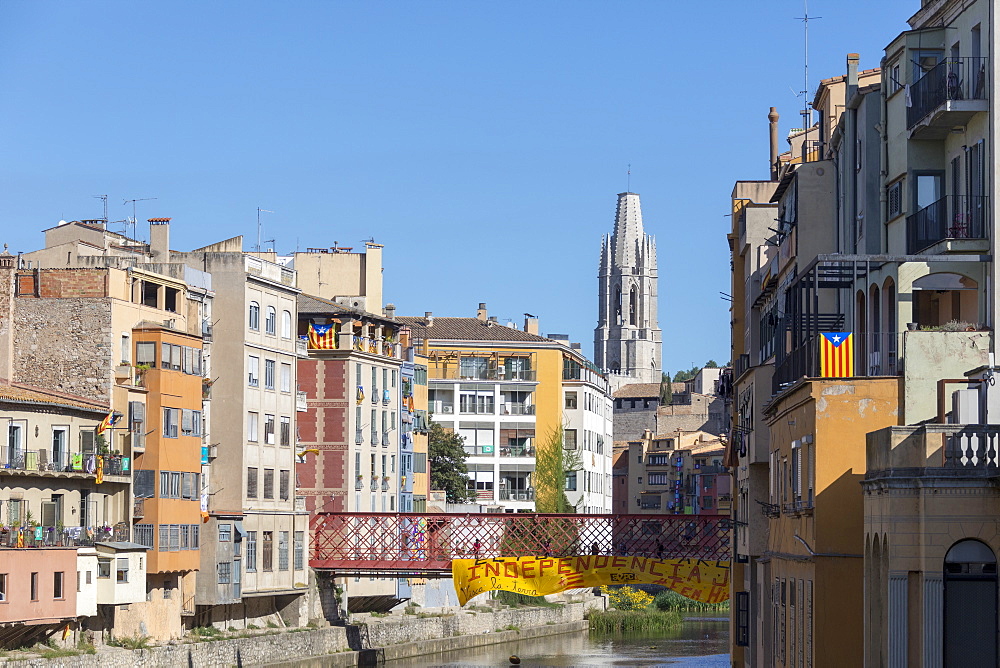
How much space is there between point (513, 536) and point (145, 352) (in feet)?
58.7

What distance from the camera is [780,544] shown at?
4072cm

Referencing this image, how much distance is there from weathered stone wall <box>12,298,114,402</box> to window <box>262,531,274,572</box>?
15077 mm

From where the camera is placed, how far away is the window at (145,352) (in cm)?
6862

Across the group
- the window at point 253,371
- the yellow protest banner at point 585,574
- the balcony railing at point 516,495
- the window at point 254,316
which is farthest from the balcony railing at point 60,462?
the balcony railing at point 516,495

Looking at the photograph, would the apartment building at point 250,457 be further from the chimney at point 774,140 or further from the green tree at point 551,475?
the green tree at point 551,475

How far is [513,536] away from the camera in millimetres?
78438

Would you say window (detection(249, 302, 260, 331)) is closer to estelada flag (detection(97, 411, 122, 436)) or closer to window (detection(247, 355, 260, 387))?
window (detection(247, 355, 260, 387))

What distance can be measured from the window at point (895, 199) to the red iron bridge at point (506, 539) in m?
30.2

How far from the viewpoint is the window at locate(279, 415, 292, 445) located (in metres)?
82.7

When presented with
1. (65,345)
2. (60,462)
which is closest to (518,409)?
(65,345)

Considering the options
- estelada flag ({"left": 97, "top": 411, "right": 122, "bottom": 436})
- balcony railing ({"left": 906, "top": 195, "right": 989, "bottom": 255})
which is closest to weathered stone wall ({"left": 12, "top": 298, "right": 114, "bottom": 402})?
estelada flag ({"left": 97, "top": 411, "right": 122, "bottom": 436})

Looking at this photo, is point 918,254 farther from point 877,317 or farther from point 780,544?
point 780,544

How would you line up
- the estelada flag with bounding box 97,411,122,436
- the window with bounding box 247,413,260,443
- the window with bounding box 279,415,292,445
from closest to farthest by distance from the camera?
the estelada flag with bounding box 97,411,122,436, the window with bounding box 247,413,260,443, the window with bounding box 279,415,292,445

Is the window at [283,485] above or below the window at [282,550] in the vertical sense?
above
